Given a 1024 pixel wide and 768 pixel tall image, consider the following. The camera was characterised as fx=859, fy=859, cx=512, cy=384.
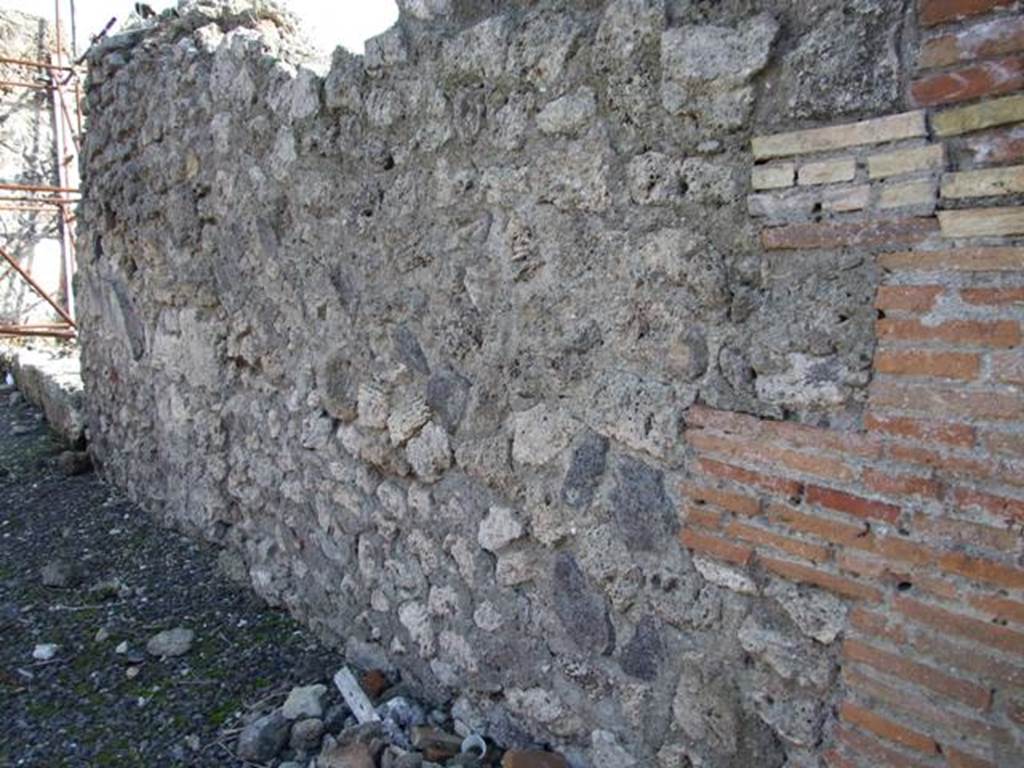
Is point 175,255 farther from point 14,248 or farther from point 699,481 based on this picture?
point 14,248

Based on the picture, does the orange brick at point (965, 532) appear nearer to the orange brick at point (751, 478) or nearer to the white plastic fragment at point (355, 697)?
the orange brick at point (751, 478)

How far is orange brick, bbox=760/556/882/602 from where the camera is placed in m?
1.47

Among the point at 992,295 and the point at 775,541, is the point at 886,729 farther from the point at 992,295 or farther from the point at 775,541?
the point at 992,295

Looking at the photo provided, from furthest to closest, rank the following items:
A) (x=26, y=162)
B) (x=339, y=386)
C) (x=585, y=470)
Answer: (x=26, y=162), (x=339, y=386), (x=585, y=470)

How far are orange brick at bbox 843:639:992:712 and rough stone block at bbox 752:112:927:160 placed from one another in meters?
0.84

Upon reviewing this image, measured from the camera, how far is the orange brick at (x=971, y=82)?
1.21 meters

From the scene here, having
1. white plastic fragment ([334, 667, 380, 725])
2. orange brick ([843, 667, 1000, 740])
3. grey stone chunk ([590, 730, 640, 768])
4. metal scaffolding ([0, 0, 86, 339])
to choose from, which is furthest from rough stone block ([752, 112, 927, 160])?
metal scaffolding ([0, 0, 86, 339])

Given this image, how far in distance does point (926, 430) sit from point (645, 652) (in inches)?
31.9

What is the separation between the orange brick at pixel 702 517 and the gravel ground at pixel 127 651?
1453 mm

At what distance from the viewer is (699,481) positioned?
170 centimetres

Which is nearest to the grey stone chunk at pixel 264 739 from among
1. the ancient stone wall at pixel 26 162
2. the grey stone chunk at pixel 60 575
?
the grey stone chunk at pixel 60 575

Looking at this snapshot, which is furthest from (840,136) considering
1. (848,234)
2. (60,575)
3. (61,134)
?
(61,134)

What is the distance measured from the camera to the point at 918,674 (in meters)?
1.41

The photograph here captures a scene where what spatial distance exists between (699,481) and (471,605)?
85cm
